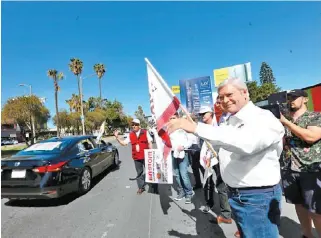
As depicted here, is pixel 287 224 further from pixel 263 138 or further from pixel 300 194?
pixel 263 138

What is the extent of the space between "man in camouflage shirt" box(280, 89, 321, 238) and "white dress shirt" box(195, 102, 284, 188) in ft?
3.01

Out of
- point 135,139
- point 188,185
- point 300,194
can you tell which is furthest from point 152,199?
point 300,194

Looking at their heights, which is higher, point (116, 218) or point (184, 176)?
point (184, 176)

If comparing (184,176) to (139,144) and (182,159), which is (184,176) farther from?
(139,144)

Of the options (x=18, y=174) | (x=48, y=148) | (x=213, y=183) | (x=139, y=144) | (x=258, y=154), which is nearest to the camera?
(x=258, y=154)

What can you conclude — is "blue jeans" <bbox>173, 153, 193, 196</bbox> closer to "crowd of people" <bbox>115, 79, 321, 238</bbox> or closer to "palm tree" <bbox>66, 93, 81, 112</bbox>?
"crowd of people" <bbox>115, 79, 321, 238</bbox>

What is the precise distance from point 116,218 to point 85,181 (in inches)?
84.6

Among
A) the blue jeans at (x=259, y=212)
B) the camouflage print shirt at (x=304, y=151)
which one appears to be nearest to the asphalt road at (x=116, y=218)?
the camouflage print shirt at (x=304, y=151)

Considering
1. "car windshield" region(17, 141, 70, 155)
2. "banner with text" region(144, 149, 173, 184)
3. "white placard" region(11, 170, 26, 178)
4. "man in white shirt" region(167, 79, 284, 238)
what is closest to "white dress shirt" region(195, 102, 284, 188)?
"man in white shirt" region(167, 79, 284, 238)

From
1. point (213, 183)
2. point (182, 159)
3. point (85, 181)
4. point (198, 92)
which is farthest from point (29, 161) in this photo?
point (198, 92)

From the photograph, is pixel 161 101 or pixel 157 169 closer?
pixel 161 101

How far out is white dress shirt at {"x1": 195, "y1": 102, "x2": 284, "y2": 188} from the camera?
1604 millimetres

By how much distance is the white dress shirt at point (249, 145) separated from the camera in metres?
1.60

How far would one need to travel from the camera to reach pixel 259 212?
1861mm
